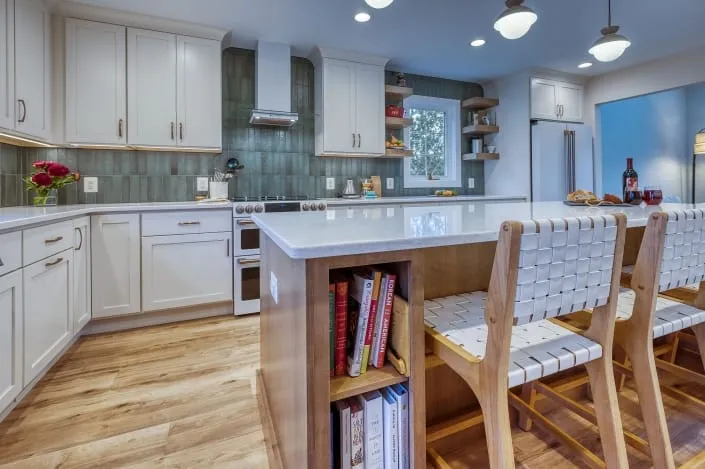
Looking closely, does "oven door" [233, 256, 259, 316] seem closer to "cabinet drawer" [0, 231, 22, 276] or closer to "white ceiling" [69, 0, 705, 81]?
"cabinet drawer" [0, 231, 22, 276]

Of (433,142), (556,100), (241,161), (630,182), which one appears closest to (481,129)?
(433,142)

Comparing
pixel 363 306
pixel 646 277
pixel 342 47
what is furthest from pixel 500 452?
pixel 342 47

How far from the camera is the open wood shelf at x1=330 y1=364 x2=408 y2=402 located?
0.96m

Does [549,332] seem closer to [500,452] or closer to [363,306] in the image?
[500,452]

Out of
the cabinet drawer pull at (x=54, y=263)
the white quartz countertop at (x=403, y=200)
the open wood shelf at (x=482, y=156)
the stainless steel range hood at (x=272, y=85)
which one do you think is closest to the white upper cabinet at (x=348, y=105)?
the stainless steel range hood at (x=272, y=85)

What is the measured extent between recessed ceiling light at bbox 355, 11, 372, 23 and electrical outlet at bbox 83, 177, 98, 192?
8.30 ft

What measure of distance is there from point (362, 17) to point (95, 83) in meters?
2.13

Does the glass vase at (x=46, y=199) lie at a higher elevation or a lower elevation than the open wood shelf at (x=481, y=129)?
lower

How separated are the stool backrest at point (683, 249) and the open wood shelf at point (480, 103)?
3609 millimetres

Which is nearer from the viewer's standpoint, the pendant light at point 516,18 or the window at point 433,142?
the pendant light at point 516,18

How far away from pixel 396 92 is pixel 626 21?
80.6 inches

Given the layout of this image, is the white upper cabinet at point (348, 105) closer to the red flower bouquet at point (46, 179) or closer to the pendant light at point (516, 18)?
the pendant light at point (516, 18)

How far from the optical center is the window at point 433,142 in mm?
4527

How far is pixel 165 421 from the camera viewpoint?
5.47ft
